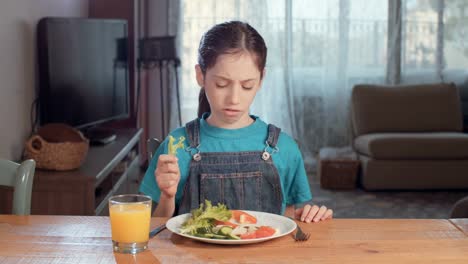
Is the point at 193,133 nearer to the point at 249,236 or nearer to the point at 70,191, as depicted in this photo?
the point at 249,236

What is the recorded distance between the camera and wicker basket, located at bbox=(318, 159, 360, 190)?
5.80 metres

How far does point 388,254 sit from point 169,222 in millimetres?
446

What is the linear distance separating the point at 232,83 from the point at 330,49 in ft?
17.2

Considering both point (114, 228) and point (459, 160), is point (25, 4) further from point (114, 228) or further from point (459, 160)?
point (459, 160)

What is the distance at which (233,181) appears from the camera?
1.81 m

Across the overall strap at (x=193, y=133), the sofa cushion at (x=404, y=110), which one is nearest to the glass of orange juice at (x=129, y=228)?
the overall strap at (x=193, y=133)

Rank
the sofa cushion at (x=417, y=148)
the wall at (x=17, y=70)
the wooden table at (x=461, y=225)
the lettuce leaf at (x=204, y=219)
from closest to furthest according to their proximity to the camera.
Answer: the lettuce leaf at (x=204, y=219) < the wooden table at (x=461, y=225) < the wall at (x=17, y=70) < the sofa cushion at (x=417, y=148)

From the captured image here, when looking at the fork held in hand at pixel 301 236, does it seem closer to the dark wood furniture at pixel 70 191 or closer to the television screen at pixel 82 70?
the dark wood furniture at pixel 70 191

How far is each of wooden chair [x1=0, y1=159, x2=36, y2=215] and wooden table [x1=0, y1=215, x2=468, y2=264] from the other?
A: 264 mm

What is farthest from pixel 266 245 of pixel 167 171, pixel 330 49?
pixel 330 49

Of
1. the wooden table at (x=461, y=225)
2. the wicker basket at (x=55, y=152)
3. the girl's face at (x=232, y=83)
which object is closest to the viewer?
the wooden table at (x=461, y=225)

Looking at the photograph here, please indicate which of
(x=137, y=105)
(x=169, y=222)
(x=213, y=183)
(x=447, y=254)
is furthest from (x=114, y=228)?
(x=137, y=105)

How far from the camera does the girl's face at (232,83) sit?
1.71m

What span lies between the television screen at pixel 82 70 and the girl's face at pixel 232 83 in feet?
7.64
